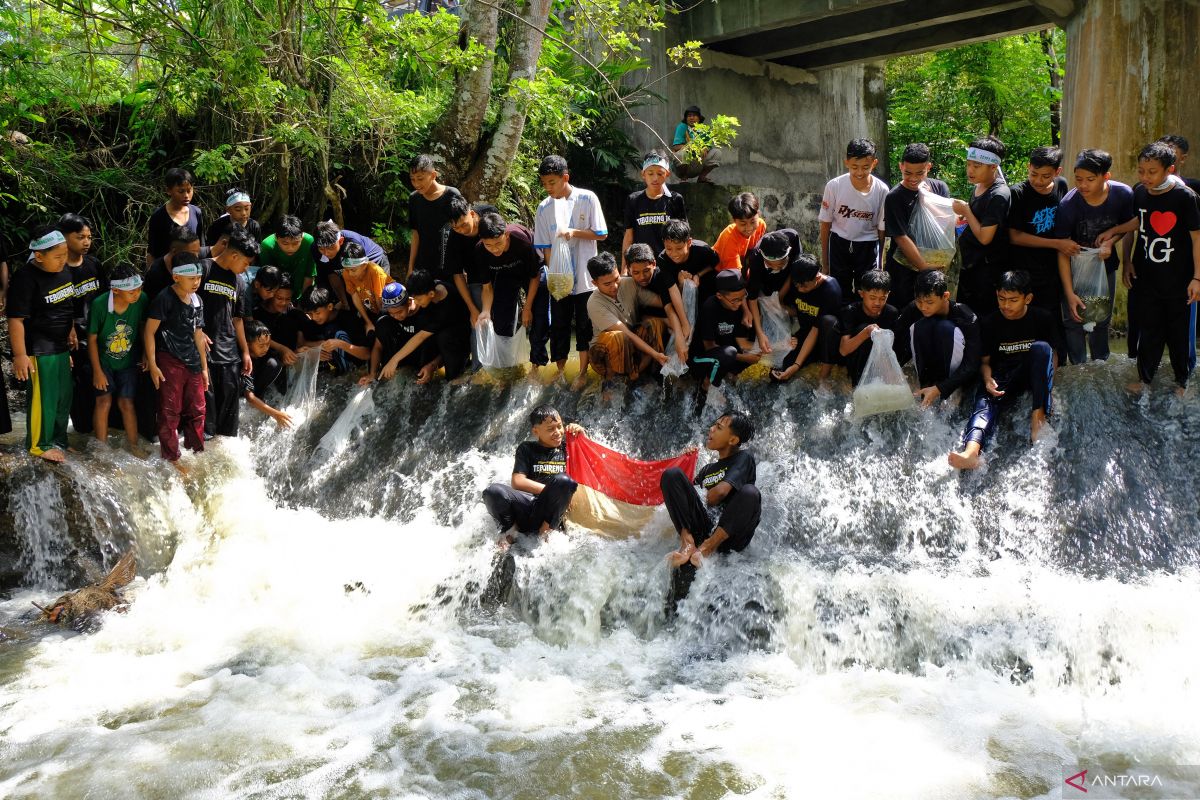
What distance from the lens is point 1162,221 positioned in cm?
582

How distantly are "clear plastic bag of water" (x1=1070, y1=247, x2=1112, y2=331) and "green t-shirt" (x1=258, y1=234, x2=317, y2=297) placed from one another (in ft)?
18.4

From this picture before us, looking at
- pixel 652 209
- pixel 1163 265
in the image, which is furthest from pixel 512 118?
pixel 1163 265

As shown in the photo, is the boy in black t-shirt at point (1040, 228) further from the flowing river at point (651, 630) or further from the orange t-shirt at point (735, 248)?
the orange t-shirt at point (735, 248)

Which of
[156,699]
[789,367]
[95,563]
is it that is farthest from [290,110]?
[156,699]

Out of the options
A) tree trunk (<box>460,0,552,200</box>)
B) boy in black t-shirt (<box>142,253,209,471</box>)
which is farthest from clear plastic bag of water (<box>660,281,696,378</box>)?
boy in black t-shirt (<box>142,253,209,471</box>)

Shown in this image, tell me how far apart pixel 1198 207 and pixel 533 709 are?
4465mm

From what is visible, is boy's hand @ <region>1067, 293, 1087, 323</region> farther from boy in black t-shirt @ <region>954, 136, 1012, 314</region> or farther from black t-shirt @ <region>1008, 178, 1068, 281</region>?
boy in black t-shirt @ <region>954, 136, 1012, 314</region>

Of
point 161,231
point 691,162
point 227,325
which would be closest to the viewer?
point 161,231

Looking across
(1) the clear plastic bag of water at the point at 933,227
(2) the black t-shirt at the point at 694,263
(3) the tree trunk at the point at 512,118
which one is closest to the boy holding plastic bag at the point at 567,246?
(2) the black t-shirt at the point at 694,263

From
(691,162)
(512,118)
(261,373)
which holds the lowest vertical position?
(261,373)

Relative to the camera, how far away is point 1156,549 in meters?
5.48

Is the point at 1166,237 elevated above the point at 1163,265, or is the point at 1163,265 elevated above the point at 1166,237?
the point at 1166,237

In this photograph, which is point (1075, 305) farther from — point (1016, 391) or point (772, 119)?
point (772, 119)

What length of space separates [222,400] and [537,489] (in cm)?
295
